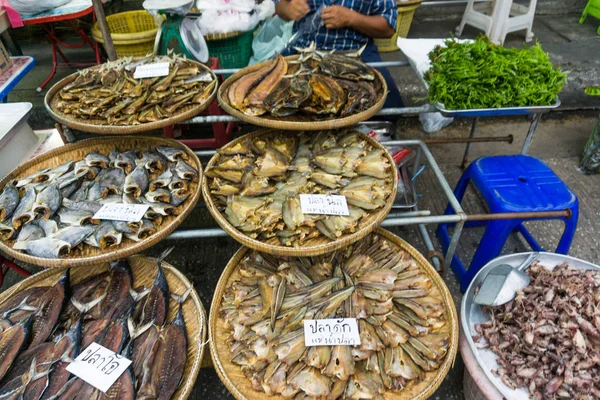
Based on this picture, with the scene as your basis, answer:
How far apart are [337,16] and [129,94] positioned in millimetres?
1940

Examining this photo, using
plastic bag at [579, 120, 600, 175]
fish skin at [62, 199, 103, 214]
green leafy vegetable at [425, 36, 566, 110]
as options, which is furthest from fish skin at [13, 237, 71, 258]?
plastic bag at [579, 120, 600, 175]

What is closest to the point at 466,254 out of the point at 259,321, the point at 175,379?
the point at 259,321

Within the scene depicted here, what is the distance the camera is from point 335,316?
6.64 ft

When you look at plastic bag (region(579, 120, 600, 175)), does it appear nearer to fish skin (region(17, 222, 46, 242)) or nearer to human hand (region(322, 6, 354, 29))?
human hand (region(322, 6, 354, 29))

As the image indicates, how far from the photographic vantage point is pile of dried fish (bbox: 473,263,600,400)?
6.18ft

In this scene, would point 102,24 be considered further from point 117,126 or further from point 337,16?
point 337,16

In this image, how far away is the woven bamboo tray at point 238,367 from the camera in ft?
6.13

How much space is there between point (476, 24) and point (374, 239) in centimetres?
496

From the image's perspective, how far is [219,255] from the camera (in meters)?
3.56

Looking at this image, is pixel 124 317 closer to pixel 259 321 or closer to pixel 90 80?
pixel 259 321

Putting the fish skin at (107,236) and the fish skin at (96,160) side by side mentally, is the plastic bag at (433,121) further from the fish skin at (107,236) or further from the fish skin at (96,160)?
the fish skin at (107,236)

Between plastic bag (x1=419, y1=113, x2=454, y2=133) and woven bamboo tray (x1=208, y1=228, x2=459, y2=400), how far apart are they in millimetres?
3032

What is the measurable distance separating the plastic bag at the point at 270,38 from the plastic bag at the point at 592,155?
12.4ft

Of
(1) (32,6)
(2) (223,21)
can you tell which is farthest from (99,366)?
(1) (32,6)
